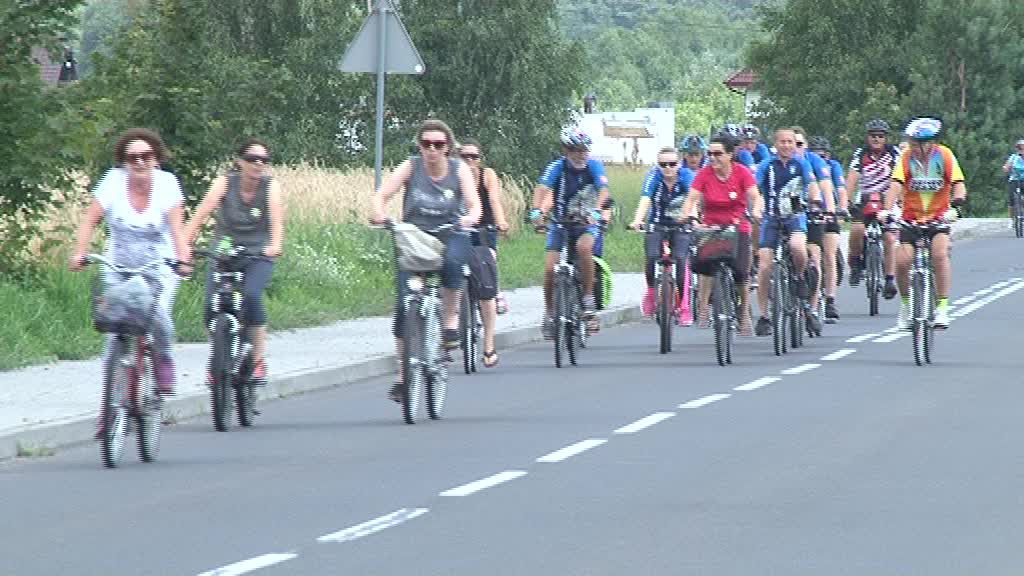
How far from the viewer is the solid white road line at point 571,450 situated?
13250 millimetres

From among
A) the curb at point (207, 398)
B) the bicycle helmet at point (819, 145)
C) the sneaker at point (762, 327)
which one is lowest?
the curb at point (207, 398)

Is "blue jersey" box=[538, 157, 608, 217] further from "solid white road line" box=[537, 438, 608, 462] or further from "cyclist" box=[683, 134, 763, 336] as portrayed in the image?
"solid white road line" box=[537, 438, 608, 462]

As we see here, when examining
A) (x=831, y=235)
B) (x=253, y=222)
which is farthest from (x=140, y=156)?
(x=831, y=235)

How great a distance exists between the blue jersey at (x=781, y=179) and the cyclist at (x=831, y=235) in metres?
1.46

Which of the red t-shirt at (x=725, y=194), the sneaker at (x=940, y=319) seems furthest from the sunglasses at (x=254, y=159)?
the red t-shirt at (x=725, y=194)

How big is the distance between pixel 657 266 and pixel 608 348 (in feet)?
3.54

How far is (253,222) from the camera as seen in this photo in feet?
50.5

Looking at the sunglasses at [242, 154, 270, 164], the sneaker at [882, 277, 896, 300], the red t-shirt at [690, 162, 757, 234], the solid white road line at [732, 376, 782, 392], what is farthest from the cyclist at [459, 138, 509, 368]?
the sneaker at [882, 277, 896, 300]

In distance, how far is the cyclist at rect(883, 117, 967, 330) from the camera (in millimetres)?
19766

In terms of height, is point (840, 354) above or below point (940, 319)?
below

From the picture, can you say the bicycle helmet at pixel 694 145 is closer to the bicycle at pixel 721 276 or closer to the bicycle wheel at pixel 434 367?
the bicycle at pixel 721 276

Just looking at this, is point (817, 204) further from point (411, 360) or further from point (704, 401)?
point (411, 360)

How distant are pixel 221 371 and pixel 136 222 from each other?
1544mm

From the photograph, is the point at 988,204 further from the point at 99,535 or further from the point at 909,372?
the point at 99,535
